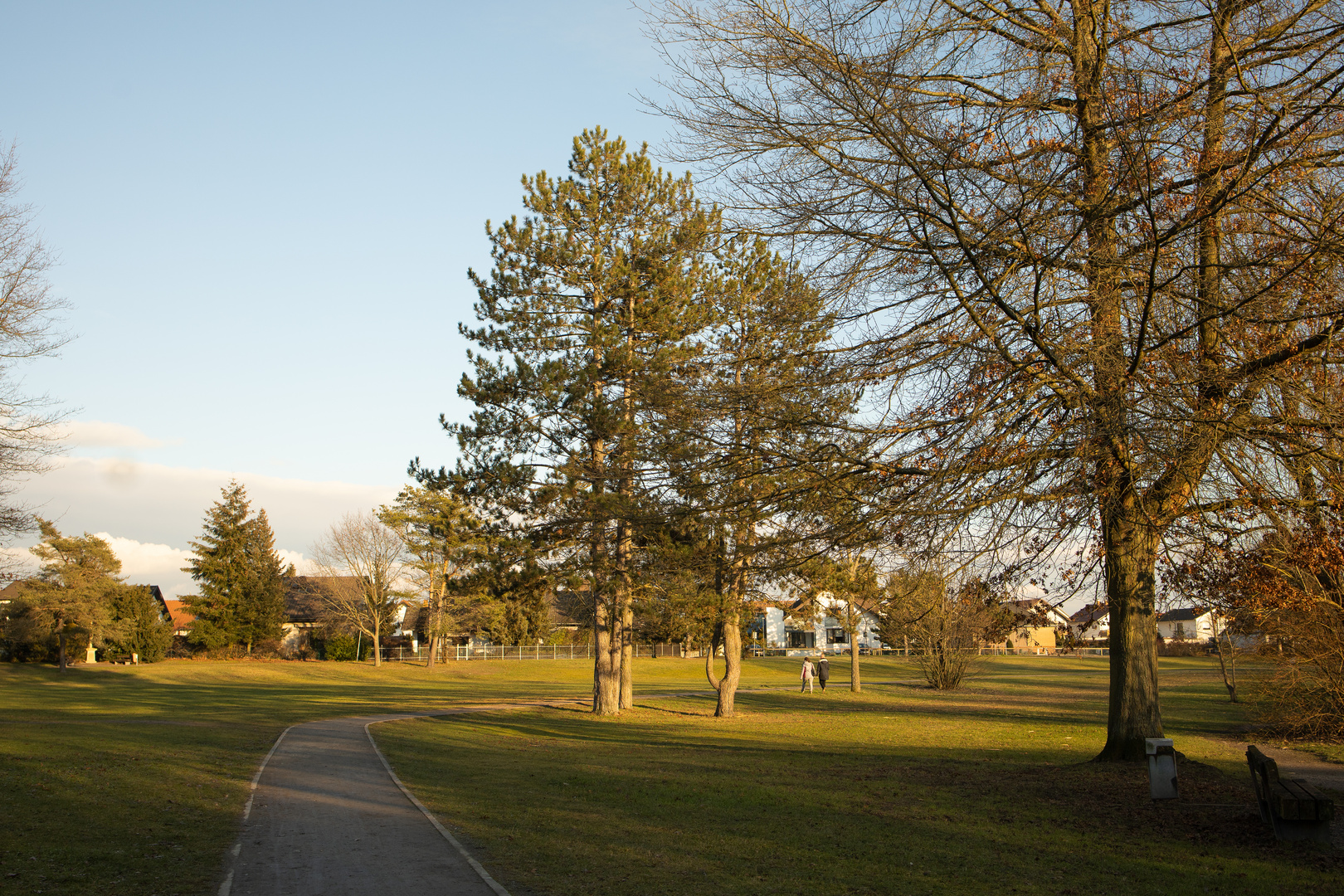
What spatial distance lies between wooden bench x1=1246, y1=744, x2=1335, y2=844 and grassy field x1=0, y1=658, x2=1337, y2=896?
235 mm

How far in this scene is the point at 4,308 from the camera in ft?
57.4

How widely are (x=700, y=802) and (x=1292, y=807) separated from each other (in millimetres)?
6131

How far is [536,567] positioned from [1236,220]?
17.5 metres

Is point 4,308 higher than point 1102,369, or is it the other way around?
point 4,308

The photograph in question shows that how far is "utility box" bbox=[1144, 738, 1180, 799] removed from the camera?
31.9 ft

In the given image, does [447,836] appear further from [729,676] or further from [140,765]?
[729,676]

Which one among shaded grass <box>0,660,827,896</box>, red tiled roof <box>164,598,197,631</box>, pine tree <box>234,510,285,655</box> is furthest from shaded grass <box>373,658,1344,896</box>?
red tiled roof <box>164,598,197,631</box>

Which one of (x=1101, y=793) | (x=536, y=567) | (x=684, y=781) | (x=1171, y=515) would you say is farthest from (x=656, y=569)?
(x=1171, y=515)

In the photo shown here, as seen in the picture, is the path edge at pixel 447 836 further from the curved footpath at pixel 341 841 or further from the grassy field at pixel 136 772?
the grassy field at pixel 136 772

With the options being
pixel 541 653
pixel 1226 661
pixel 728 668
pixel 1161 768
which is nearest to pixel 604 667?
pixel 728 668

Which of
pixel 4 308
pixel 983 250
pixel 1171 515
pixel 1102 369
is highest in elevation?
pixel 4 308

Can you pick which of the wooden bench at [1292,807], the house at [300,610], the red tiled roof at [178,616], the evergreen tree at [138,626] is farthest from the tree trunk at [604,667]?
the red tiled roof at [178,616]

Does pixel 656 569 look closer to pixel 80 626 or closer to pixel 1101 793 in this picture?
pixel 1101 793

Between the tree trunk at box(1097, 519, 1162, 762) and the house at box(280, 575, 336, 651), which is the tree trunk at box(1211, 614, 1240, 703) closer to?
the tree trunk at box(1097, 519, 1162, 762)
